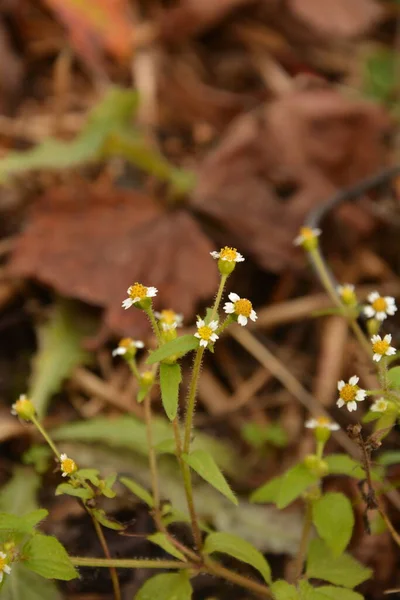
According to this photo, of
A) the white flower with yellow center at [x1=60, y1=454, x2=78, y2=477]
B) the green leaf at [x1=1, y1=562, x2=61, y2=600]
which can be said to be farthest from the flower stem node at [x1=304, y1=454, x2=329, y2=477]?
the green leaf at [x1=1, y1=562, x2=61, y2=600]

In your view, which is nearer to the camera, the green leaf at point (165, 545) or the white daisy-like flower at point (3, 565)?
the white daisy-like flower at point (3, 565)

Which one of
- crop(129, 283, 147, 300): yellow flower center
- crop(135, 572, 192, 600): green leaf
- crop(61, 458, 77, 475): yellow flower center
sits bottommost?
crop(135, 572, 192, 600): green leaf

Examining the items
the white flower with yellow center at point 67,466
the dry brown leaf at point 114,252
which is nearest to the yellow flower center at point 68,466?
the white flower with yellow center at point 67,466

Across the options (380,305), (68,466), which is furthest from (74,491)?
(380,305)

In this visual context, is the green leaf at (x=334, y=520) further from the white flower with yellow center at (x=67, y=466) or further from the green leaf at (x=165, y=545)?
the white flower with yellow center at (x=67, y=466)

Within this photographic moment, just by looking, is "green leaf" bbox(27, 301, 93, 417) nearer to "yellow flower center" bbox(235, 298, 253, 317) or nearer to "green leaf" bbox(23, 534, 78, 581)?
"green leaf" bbox(23, 534, 78, 581)

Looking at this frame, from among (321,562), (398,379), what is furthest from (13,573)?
(398,379)
